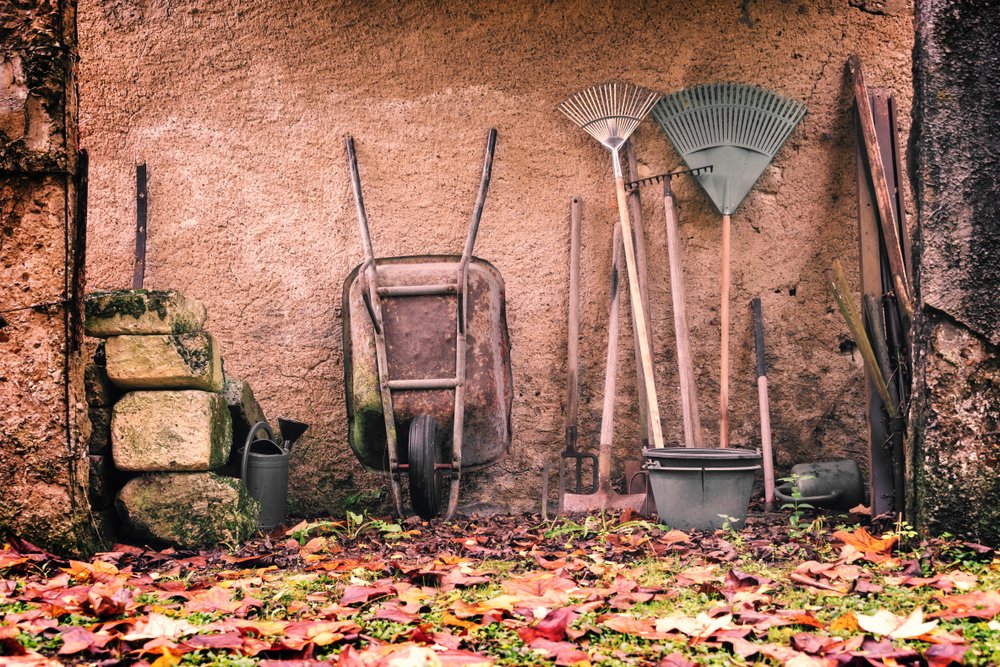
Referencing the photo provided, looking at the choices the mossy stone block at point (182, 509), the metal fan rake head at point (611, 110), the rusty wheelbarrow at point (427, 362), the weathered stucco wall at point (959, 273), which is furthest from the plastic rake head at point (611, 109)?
the mossy stone block at point (182, 509)

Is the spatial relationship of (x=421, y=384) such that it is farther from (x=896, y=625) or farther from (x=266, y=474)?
(x=896, y=625)

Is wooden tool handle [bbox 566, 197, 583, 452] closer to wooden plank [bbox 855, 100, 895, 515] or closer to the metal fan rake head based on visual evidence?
the metal fan rake head

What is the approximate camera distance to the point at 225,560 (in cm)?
265

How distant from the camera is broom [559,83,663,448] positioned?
11.6 feet

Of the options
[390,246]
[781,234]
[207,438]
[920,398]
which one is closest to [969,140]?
[920,398]

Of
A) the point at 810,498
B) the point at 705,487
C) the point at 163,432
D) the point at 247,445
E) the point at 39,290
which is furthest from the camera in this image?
the point at 810,498

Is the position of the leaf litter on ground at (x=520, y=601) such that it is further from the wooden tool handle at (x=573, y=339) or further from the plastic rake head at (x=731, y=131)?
the plastic rake head at (x=731, y=131)

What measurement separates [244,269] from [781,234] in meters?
2.34

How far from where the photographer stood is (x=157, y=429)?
2.83 meters

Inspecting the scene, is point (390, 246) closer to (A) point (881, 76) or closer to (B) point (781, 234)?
(B) point (781, 234)

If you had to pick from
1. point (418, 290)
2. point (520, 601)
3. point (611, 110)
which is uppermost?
point (611, 110)

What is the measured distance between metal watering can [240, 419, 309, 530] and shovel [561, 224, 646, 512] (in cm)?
110

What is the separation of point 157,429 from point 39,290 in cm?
58

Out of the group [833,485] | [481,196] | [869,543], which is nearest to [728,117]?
→ [481,196]
